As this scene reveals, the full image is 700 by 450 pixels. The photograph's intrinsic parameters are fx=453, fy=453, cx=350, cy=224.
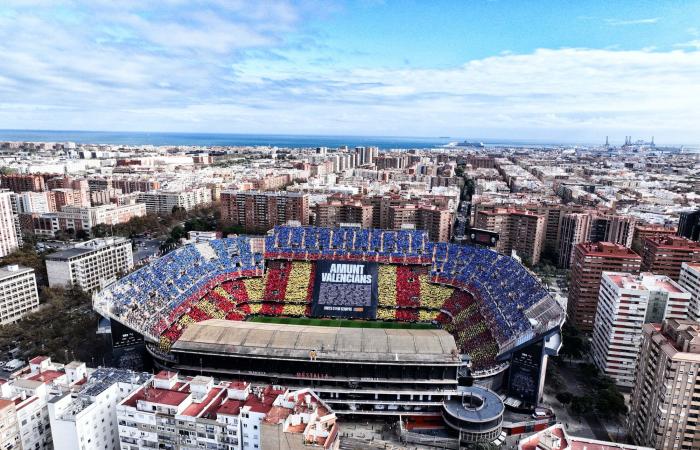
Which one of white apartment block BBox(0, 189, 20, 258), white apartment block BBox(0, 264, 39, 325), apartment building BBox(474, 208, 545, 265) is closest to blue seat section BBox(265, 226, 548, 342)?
apartment building BBox(474, 208, 545, 265)

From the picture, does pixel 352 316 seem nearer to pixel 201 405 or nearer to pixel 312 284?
pixel 312 284

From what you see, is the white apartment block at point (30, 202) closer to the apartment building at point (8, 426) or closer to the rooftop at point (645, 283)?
the apartment building at point (8, 426)

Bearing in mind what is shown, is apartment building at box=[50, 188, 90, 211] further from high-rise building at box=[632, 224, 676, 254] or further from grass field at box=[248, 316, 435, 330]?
high-rise building at box=[632, 224, 676, 254]

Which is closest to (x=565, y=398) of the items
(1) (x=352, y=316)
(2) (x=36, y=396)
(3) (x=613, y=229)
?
(1) (x=352, y=316)

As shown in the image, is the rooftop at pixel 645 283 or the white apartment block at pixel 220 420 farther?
the rooftop at pixel 645 283

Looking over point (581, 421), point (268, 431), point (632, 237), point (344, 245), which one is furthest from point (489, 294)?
point (632, 237)

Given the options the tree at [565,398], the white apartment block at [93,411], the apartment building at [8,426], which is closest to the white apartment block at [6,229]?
the white apartment block at [93,411]
